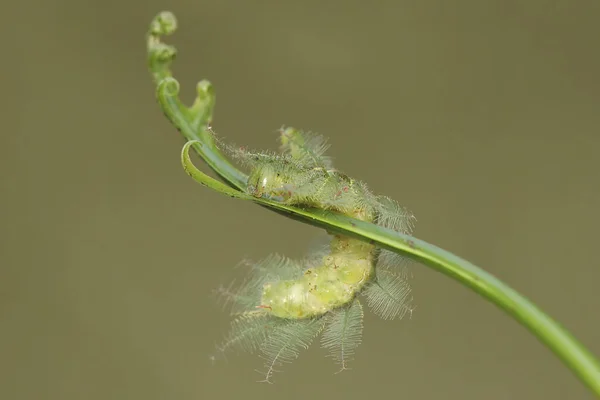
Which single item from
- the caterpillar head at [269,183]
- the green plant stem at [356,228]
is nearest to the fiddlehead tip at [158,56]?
the green plant stem at [356,228]

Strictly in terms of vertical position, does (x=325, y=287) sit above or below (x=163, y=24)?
below

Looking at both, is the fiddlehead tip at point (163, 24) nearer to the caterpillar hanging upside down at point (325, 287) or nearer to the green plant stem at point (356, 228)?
the green plant stem at point (356, 228)

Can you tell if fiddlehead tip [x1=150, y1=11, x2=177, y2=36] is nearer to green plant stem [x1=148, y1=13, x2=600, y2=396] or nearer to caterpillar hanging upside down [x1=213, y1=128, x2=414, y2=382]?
green plant stem [x1=148, y1=13, x2=600, y2=396]

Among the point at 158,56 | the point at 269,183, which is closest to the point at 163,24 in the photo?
the point at 158,56

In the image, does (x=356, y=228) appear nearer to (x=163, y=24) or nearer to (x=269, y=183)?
(x=269, y=183)

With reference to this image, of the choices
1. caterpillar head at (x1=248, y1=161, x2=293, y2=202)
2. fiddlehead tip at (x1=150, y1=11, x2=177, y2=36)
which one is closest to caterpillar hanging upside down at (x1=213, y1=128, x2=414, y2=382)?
caterpillar head at (x1=248, y1=161, x2=293, y2=202)

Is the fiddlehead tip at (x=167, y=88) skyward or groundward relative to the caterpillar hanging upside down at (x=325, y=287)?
skyward

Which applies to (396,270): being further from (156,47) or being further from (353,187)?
(156,47)
